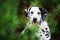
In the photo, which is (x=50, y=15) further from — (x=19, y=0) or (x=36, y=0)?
(x=19, y=0)

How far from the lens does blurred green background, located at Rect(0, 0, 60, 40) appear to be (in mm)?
1479

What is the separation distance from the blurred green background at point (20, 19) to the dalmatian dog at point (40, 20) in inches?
1.3

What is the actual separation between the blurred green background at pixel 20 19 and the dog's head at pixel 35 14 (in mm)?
33

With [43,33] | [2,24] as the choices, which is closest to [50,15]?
[43,33]

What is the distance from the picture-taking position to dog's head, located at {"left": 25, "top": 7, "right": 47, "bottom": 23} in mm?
1593

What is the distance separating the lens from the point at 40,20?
1622 mm

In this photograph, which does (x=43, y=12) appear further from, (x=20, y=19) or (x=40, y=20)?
(x=20, y=19)

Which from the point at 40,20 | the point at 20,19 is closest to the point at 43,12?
the point at 40,20

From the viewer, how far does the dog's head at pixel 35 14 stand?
1593mm

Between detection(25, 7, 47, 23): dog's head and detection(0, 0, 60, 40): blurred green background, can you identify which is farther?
detection(25, 7, 47, 23): dog's head

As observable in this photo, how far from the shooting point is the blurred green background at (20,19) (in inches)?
58.2

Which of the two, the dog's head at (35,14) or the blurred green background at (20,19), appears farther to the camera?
the dog's head at (35,14)

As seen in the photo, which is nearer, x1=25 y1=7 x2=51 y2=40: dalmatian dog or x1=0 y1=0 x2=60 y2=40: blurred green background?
x1=0 y1=0 x2=60 y2=40: blurred green background

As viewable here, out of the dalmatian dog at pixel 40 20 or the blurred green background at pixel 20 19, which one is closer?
the blurred green background at pixel 20 19
